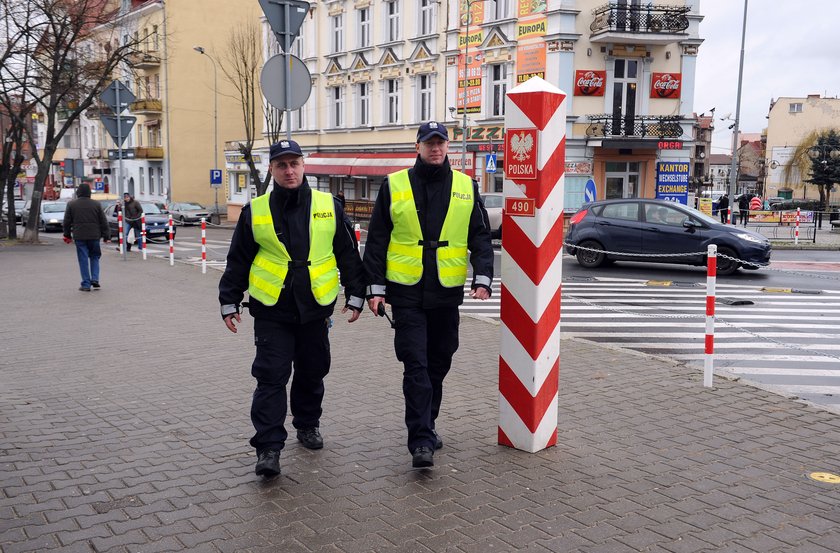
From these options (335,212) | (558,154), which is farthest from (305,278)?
(558,154)

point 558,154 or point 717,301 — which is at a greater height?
point 558,154

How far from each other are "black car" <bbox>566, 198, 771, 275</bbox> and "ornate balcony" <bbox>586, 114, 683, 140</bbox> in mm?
14038

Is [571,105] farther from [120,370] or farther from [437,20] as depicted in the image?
[120,370]

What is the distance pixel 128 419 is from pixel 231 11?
181 ft

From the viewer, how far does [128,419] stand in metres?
5.86

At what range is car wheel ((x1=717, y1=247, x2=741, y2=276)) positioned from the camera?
56.7 feet

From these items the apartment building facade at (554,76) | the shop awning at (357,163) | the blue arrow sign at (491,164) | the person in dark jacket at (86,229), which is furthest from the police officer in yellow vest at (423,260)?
the shop awning at (357,163)

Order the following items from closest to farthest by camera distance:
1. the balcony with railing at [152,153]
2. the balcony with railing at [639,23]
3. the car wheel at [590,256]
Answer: the car wheel at [590,256], the balcony with railing at [639,23], the balcony with railing at [152,153]

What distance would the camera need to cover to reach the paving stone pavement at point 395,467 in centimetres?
394

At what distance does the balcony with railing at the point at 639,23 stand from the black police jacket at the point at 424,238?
28321 mm

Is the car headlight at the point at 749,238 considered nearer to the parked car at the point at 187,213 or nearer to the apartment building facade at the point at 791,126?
the parked car at the point at 187,213

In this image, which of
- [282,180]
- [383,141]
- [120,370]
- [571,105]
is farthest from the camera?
[383,141]

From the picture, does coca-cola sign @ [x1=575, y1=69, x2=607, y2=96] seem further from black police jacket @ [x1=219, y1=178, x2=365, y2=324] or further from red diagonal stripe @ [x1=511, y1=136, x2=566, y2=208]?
black police jacket @ [x1=219, y1=178, x2=365, y2=324]

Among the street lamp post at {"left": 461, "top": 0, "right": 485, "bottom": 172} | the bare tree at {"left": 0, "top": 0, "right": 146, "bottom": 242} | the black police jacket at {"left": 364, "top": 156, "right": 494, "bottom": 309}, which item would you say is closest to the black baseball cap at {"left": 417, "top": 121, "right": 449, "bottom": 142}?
the black police jacket at {"left": 364, "top": 156, "right": 494, "bottom": 309}
